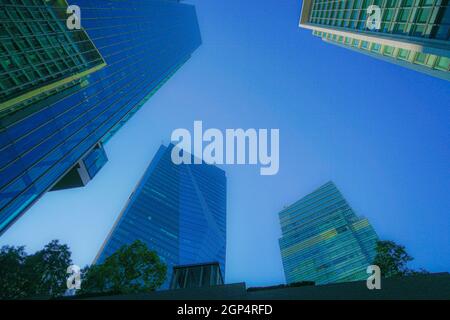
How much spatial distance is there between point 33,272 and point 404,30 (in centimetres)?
3984

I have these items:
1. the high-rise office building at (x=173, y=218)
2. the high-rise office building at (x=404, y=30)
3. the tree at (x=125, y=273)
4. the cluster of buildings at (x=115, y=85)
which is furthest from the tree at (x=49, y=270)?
the high-rise office building at (x=173, y=218)

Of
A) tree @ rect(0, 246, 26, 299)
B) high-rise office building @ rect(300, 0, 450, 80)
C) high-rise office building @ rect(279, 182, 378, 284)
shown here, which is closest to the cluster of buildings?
high-rise office building @ rect(300, 0, 450, 80)

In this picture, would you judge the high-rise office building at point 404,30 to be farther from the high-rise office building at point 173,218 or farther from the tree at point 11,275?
the high-rise office building at point 173,218

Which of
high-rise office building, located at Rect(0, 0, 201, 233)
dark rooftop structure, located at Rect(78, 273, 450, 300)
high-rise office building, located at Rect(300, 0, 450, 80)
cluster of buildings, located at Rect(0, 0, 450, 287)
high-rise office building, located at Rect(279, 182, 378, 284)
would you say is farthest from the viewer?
high-rise office building, located at Rect(279, 182, 378, 284)

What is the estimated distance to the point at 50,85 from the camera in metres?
25.8

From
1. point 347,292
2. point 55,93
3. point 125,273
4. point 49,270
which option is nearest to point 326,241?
point 125,273

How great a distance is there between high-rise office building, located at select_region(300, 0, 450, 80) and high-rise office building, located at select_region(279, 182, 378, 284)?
62.8 m

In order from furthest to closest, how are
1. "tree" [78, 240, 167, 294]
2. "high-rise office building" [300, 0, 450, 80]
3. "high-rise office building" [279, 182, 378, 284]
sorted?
"high-rise office building" [279, 182, 378, 284]
"tree" [78, 240, 167, 294]
"high-rise office building" [300, 0, 450, 80]

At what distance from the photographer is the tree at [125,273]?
2271 centimetres

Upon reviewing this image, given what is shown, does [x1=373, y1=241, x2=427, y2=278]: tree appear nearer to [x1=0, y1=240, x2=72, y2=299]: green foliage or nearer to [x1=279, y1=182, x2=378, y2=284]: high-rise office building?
[x1=0, y1=240, x2=72, y2=299]: green foliage

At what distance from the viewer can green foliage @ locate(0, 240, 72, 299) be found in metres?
23.4

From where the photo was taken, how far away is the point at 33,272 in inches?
960
